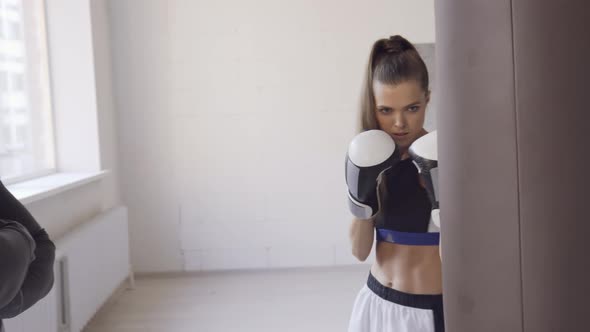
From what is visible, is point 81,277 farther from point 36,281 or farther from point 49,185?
point 36,281

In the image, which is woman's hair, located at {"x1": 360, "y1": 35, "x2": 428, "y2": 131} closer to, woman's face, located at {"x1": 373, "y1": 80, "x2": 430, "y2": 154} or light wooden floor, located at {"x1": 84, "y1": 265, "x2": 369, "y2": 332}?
woman's face, located at {"x1": 373, "y1": 80, "x2": 430, "y2": 154}

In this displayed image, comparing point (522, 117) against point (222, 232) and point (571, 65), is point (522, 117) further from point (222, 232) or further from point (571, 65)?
point (222, 232)

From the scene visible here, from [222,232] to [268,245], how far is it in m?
→ 0.35

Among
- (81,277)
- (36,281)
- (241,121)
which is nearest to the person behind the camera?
(36,281)

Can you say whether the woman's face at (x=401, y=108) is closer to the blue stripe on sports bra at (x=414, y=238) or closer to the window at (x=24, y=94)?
the blue stripe on sports bra at (x=414, y=238)

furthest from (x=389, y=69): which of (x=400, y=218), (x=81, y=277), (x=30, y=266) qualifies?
(x=81, y=277)

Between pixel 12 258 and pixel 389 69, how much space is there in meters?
0.81

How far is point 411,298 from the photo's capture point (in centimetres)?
123

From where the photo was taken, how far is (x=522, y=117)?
0.35m

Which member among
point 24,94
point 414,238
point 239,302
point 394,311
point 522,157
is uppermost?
point 24,94

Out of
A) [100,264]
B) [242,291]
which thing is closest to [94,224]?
[100,264]

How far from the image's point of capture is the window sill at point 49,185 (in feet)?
7.98

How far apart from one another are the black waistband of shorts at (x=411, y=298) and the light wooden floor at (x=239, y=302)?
1787mm

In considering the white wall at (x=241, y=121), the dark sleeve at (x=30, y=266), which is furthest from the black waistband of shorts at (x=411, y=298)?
the white wall at (x=241, y=121)
